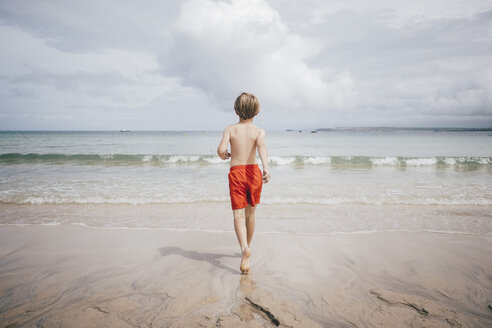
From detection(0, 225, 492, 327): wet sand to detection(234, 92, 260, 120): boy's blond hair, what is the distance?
192cm

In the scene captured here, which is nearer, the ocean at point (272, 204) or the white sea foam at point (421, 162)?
the ocean at point (272, 204)

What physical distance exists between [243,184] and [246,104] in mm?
943

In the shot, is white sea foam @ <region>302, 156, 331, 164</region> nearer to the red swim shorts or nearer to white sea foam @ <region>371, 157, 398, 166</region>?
white sea foam @ <region>371, 157, 398, 166</region>

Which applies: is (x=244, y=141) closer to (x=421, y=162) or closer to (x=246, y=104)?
(x=246, y=104)

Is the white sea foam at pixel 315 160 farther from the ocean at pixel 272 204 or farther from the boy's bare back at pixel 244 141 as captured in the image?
the boy's bare back at pixel 244 141

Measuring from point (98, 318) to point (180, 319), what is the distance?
708mm

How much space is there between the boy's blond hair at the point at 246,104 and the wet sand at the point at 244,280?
1.92m

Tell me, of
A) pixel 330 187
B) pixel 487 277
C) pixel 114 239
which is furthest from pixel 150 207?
pixel 487 277

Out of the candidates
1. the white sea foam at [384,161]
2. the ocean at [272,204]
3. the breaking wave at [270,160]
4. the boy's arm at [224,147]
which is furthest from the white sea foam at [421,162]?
the boy's arm at [224,147]

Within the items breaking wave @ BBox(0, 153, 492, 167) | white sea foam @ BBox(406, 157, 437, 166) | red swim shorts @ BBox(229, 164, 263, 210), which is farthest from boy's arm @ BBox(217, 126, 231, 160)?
white sea foam @ BBox(406, 157, 437, 166)

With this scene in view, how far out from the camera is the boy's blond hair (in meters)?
3.13

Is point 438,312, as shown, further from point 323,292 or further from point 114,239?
point 114,239

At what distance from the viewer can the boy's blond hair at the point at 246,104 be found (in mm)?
3133

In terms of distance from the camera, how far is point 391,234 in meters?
4.52
